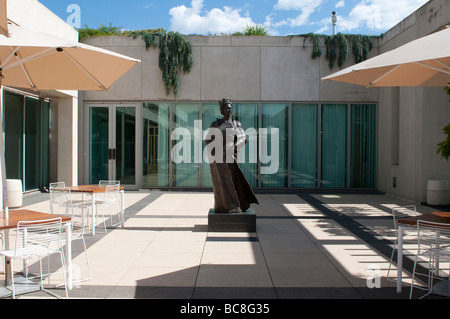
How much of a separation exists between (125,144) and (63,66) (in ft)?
25.5

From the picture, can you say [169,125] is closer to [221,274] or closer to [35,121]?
[35,121]

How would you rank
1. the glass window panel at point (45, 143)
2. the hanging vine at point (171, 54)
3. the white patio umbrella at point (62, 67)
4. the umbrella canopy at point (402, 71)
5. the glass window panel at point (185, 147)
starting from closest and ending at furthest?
the umbrella canopy at point (402, 71) < the white patio umbrella at point (62, 67) < the glass window panel at point (45, 143) < the hanging vine at point (171, 54) < the glass window panel at point (185, 147)

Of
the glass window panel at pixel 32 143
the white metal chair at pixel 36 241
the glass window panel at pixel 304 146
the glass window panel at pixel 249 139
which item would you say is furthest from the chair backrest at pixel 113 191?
the glass window panel at pixel 304 146

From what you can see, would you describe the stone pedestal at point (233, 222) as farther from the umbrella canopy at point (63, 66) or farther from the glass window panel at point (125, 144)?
the glass window panel at point (125, 144)

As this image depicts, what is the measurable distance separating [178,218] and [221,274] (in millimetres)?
3783

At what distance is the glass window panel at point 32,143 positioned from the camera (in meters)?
11.9

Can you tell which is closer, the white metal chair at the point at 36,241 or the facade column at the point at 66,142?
the white metal chair at the point at 36,241

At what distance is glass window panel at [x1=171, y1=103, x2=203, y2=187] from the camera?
13.5 metres

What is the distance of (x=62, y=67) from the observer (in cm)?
595

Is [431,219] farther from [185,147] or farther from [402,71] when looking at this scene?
[185,147]

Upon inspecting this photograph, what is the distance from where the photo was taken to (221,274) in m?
4.75

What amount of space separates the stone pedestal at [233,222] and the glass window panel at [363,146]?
760 centimetres

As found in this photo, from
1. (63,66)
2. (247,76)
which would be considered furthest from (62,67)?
(247,76)
